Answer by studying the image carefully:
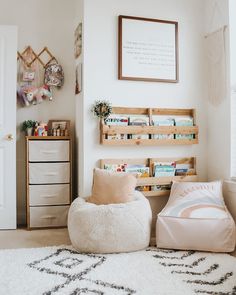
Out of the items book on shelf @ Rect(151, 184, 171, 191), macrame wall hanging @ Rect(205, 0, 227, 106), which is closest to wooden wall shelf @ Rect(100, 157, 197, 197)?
book on shelf @ Rect(151, 184, 171, 191)

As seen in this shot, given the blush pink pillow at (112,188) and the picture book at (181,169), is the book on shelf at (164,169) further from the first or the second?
the blush pink pillow at (112,188)

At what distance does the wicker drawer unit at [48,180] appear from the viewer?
3.44m

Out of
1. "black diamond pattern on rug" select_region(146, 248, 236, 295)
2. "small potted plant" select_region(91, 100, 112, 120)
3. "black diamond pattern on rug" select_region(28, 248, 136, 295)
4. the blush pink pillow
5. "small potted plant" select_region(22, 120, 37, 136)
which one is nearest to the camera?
"black diamond pattern on rug" select_region(28, 248, 136, 295)

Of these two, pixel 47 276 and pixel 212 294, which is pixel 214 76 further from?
pixel 47 276

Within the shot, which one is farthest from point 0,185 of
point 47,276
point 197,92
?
point 197,92

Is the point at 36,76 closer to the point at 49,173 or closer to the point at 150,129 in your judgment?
the point at 49,173

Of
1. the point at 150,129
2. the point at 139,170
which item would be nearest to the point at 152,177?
the point at 139,170

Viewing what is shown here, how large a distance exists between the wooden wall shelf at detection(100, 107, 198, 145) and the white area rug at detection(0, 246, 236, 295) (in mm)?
1020

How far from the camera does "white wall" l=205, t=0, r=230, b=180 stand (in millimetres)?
3223

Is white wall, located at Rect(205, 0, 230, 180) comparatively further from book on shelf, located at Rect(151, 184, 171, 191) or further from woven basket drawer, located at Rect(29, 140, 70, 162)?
woven basket drawer, located at Rect(29, 140, 70, 162)

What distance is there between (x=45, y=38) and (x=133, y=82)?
1187 mm

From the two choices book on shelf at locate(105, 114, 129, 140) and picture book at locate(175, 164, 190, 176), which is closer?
book on shelf at locate(105, 114, 129, 140)

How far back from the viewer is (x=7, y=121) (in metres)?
3.50

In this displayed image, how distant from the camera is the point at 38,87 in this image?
12.4 ft
